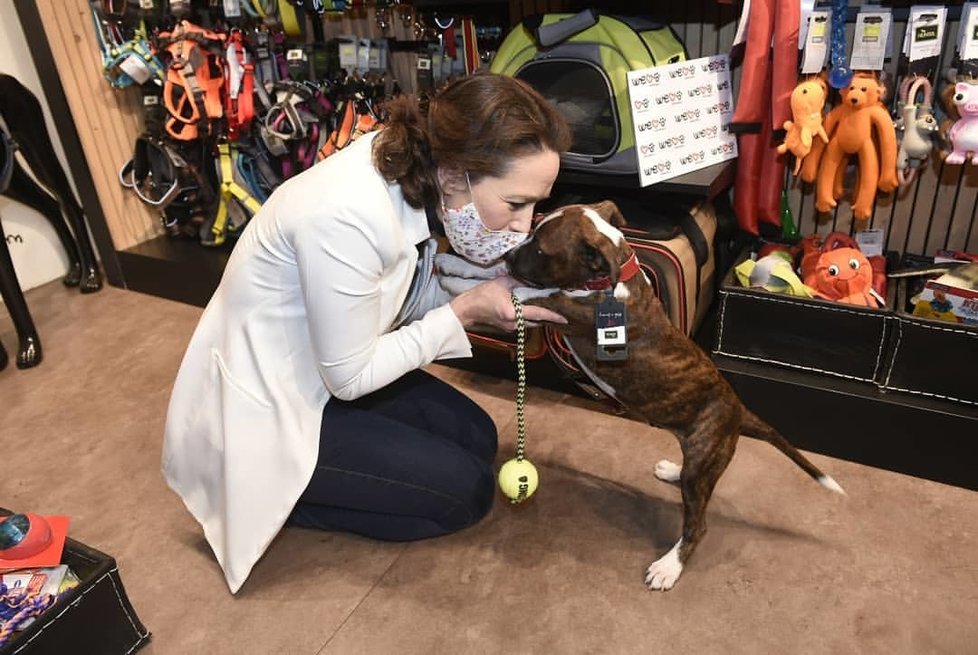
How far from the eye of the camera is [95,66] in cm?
309

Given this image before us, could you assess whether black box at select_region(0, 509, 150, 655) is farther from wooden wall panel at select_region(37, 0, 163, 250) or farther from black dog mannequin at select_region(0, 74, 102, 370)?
wooden wall panel at select_region(37, 0, 163, 250)

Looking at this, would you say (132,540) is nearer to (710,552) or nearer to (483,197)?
(483,197)

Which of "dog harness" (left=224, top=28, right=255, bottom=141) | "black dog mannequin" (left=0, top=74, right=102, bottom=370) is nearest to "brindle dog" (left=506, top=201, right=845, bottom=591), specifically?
"dog harness" (left=224, top=28, right=255, bottom=141)

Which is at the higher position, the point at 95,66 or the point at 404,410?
the point at 95,66

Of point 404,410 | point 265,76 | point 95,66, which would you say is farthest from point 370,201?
point 95,66

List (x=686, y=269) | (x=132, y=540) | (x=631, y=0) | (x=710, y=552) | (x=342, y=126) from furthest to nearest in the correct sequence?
1. (x=342, y=126)
2. (x=631, y=0)
3. (x=686, y=269)
4. (x=132, y=540)
5. (x=710, y=552)

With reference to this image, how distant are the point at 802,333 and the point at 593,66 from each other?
0.96 m

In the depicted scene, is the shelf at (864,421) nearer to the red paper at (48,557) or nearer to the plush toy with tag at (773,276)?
the plush toy with tag at (773,276)

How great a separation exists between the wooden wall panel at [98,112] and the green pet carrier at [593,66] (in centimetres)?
192

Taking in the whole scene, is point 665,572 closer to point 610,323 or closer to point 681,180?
point 610,323

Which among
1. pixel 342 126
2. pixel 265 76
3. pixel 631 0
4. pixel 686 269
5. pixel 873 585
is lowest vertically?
pixel 873 585

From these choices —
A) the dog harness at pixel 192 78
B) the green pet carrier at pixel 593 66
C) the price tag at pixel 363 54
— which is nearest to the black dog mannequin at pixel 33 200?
the dog harness at pixel 192 78

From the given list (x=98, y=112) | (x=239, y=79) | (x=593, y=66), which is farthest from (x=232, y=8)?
(x=593, y=66)

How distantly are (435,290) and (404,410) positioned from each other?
32 centimetres
